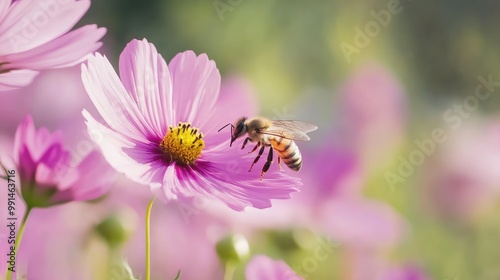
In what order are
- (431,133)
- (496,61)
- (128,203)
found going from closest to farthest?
(128,203) → (431,133) → (496,61)

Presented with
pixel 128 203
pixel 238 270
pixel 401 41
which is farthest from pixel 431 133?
pixel 128 203

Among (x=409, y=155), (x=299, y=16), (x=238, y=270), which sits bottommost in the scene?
(x=238, y=270)

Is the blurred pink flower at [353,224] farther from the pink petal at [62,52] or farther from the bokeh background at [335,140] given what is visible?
the pink petal at [62,52]

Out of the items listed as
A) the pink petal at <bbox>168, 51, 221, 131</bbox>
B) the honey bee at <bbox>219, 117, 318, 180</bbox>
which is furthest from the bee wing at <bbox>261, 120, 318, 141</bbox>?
the pink petal at <bbox>168, 51, 221, 131</bbox>

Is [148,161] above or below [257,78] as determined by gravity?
below

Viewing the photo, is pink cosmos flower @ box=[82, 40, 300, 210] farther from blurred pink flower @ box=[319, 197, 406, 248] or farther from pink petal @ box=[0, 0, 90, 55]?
blurred pink flower @ box=[319, 197, 406, 248]

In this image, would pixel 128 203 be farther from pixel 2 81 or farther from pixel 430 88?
pixel 430 88
